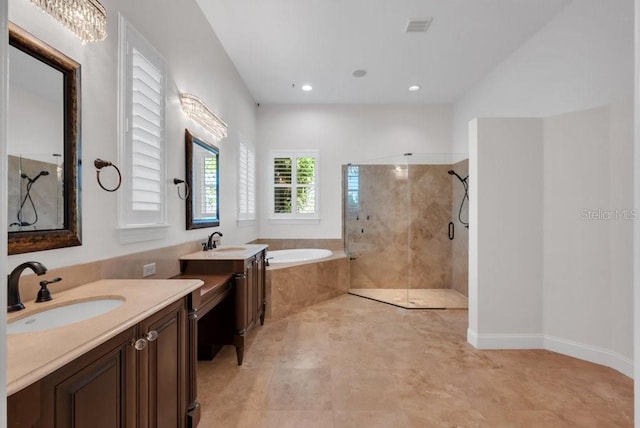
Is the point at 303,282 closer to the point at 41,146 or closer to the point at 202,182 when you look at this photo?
the point at 202,182

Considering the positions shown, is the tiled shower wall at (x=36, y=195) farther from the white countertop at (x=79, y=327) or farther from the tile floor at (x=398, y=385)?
the tile floor at (x=398, y=385)

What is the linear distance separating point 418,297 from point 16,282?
4.09 metres

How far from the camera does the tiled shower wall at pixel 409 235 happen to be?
4.54 metres

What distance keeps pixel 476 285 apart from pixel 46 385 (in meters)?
2.88

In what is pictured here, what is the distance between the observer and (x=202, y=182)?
274cm

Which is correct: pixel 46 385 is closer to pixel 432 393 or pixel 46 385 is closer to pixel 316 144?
pixel 432 393

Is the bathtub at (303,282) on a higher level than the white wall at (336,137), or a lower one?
lower

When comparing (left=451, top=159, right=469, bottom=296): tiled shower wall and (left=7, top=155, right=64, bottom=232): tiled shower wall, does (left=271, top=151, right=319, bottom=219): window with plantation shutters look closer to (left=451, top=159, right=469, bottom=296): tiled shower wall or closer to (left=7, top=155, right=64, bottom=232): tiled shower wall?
(left=451, top=159, right=469, bottom=296): tiled shower wall

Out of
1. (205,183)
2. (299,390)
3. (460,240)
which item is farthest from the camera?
(460,240)

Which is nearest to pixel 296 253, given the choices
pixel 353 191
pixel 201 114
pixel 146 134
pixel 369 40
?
pixel 353 191

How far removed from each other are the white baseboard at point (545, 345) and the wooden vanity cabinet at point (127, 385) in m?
2.37

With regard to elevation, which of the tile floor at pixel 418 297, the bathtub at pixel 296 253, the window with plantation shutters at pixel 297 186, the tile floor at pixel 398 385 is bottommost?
the tile floor at pixel 398 385

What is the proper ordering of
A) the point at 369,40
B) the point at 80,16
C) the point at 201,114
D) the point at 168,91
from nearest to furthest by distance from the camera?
the point at 80,16
the point at 168,91
the point at 201,114
the point at 369,40

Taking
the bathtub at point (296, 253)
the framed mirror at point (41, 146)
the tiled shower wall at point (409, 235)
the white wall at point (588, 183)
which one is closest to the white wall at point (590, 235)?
the white wall at point (588, 183)
